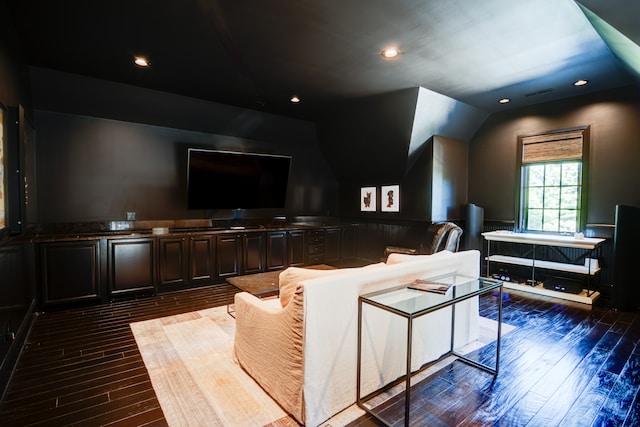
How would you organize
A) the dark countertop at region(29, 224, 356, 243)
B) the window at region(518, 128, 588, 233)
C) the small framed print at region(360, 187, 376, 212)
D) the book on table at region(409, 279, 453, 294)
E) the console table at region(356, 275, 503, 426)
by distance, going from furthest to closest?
the small framed print at region(360, 187, 376, 212), the window at region(518, 128, 588, 233), the dark countertop at region(29, 224, 356, 243), the book on table at region(409, 279, 453, 294), the console table at region(356, 275, 503, 426)

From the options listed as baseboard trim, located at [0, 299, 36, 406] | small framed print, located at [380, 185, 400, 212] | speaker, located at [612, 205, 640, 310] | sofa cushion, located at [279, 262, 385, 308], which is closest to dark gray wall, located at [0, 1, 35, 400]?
baseboard trim, located at [0, 299, 36, 406]

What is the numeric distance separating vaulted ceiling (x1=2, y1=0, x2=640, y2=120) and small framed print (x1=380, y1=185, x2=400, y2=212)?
2.08 meters

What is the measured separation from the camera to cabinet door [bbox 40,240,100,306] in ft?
11.5

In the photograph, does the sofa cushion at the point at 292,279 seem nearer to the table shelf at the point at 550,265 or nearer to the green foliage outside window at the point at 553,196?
the table shelf at the point at 550,265

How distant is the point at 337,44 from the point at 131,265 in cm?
369

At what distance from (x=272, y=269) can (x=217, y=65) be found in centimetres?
330

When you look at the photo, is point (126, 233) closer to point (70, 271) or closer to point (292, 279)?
point (70, 271)

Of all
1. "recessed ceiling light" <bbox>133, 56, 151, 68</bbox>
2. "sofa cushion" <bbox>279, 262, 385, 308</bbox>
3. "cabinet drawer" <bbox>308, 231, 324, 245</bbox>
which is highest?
"recessed ceiling light" <bbox>133, 56, 151, 68</bbox>

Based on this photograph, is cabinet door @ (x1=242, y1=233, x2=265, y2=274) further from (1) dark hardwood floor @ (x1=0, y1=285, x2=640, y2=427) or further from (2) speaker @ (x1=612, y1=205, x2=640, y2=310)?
(2) speaker @ (x1=612, y1=205, x2=640, y2=310)

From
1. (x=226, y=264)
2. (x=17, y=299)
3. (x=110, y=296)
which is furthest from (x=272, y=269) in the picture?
(x=17, y=299)

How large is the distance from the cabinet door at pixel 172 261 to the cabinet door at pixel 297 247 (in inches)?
73.0

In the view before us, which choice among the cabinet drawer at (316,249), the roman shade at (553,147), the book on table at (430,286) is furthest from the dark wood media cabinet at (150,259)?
the roman shade at (553,147)

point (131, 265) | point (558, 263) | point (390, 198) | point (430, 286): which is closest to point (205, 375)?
point (430, 286)

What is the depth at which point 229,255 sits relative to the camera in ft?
16.0
